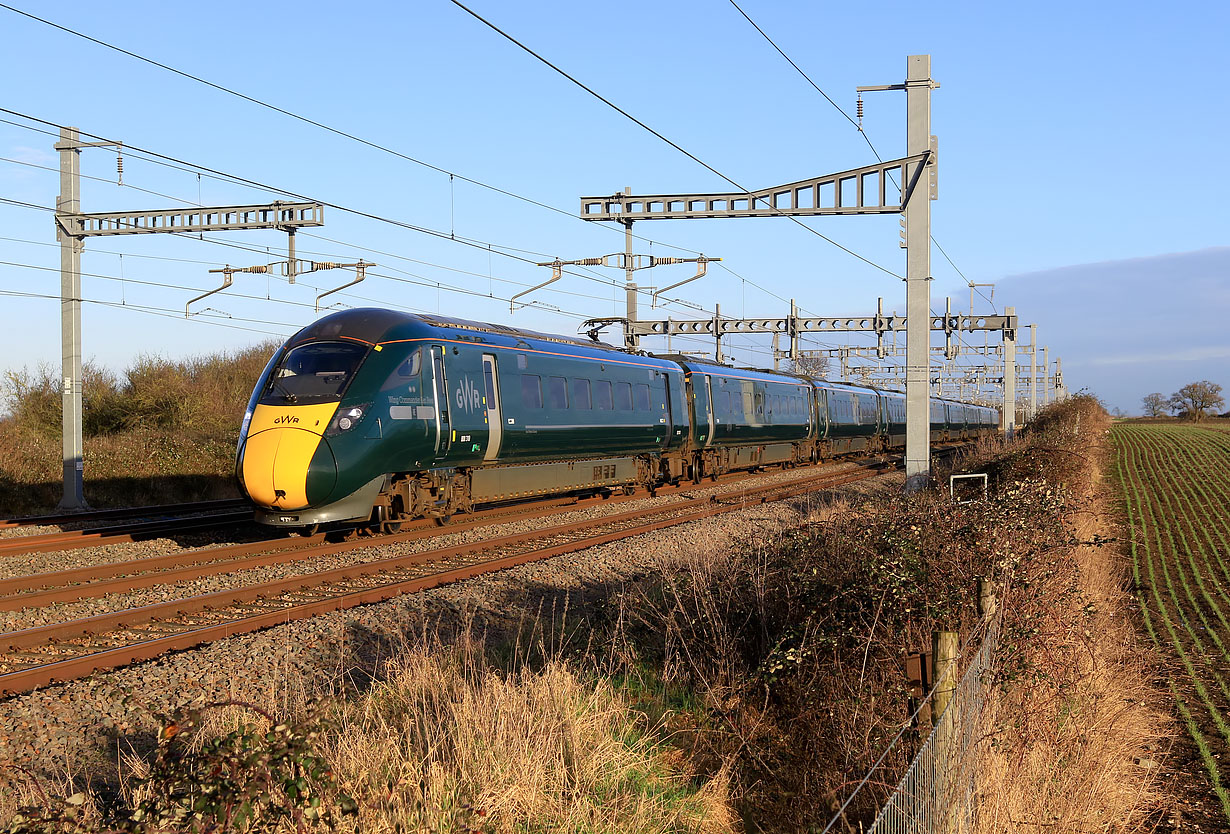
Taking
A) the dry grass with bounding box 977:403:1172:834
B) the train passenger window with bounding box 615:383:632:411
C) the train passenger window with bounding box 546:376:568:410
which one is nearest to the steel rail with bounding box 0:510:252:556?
the train passenger window with bounding box 546:376:568:410

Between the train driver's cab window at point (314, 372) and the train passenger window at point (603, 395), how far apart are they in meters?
6.95

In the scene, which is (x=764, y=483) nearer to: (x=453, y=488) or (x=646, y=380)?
(x=646, y=380)

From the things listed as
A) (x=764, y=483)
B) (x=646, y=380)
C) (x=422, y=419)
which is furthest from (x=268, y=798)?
(x=764, y=483)

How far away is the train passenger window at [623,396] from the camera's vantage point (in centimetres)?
2108

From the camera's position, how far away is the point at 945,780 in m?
4.83

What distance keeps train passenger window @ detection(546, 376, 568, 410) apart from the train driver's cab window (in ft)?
15.8

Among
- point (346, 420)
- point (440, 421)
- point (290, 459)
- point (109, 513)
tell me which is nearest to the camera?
point (290, 459)

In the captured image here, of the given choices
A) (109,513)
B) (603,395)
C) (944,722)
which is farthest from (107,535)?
(944,722)

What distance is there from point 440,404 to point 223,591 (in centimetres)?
479

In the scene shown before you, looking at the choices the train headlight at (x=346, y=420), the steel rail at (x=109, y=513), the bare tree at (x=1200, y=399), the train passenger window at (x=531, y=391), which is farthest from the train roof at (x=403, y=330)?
the bare tree at (x=1200, y=399)

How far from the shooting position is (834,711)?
19.9 ft

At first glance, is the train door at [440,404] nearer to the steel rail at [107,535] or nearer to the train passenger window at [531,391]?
the train passenger window at [531,391]

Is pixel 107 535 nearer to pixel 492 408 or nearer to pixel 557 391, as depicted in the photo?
pixel 492 408

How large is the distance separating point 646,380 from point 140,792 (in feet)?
61.4
